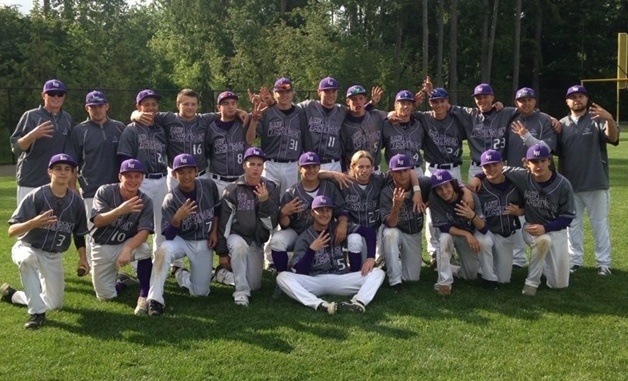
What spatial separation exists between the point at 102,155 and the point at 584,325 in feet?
16.6

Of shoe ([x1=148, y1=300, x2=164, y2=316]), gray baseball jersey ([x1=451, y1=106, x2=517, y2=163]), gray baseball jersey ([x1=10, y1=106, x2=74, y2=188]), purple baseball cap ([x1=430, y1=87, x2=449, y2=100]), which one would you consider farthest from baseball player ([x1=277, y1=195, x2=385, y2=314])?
gray baseball jersey ([x1=10, y1=106, x2=74, y2=188])

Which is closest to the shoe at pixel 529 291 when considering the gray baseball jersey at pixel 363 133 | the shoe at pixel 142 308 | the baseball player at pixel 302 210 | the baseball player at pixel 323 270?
the baseball player at pixel 323 270

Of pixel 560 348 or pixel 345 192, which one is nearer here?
pixel 560 348

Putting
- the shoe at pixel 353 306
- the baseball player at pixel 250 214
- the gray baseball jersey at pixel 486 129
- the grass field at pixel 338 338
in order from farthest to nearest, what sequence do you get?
the gray baseball jersey at pixel 486 129 → the baseball player at pixel 250 214 → the shoe at pixel 353 306 → the grass field at pixel 338 338

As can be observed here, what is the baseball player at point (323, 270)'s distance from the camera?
19.5 ft

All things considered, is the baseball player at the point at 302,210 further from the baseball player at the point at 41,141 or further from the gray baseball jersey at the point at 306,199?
the baseball player at the point at 41,141

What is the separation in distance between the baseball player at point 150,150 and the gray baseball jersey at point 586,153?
15.1 feet

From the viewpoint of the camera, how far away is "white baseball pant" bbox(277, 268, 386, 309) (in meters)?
5.91

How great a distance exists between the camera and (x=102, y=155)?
22.3 ft

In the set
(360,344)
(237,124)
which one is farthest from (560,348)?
(237,124)

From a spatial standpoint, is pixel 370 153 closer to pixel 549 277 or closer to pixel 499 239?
pixel 499 239

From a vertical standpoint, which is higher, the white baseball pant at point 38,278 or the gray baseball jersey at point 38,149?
the gray baseball jersey at point 38,149

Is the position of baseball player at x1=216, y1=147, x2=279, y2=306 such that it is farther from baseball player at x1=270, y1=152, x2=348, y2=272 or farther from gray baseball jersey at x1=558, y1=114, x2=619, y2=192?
gray baseball jersey at x1=558, y1=114, x2=619, y2=192

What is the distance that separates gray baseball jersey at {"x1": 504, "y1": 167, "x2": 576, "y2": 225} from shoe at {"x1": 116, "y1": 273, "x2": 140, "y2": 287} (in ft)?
13.6
